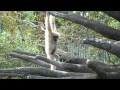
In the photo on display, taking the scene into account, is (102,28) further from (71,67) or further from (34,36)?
(34,36)

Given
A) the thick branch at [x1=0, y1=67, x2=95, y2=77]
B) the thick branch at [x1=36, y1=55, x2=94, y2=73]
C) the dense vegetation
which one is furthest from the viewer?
the dense vegetation

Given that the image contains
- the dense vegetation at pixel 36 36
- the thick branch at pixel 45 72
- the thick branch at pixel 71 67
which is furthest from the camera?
the dense vegetation at pixel 36 36

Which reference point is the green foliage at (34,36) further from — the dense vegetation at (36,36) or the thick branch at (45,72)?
the thick branch at (45,72)

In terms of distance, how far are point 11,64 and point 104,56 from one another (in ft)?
7.40

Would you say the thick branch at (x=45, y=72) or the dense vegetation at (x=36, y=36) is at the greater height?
the thick branch at (x=45, y=72)

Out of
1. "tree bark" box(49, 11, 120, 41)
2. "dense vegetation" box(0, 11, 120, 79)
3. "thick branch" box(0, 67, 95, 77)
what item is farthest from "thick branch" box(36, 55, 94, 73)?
"dense vegetation" box(0, 11, 120, 79)

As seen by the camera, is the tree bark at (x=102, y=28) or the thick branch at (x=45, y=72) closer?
the thick branch at (x=45, y=72)

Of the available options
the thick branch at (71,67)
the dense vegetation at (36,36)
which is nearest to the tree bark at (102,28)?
the thick branch at (71,67)

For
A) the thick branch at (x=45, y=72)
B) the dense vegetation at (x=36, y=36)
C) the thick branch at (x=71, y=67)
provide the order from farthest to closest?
the dense vegetation at (x=36, y=36)
the thick branch at (x=71, y=67)
the thick branch at (x=45, y=72)

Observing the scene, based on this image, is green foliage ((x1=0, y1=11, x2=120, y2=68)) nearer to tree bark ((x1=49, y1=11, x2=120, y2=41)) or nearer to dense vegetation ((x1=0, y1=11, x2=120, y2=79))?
dense vegetation ((x1=0, y1=11, x2=120, y2=79))
